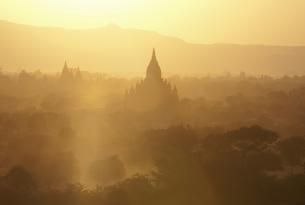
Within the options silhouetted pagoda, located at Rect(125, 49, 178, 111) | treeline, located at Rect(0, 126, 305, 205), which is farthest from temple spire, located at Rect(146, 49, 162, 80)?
treeline, located at Rect(0, 126, 305, 205)

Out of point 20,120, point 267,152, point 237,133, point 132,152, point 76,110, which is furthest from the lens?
point 76,110

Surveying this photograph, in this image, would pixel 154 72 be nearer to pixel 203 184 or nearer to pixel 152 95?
pixel 152 95

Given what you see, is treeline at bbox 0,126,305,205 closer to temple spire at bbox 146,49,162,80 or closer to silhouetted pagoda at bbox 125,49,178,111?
silhouetted pagoda at bbox 125,49,178,111

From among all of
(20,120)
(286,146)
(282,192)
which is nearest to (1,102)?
(20,120)

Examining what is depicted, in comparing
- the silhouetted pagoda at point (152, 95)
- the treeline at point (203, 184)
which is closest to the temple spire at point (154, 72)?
the silhouetted pagoda at point (152, 95)

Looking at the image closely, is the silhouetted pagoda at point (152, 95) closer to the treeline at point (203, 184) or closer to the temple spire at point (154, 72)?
the temple spire at point (154, 72)

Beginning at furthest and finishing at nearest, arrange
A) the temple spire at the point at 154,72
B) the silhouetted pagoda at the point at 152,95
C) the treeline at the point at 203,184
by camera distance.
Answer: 1. the temple spire at the point at 154,72
2. the silhouetted pagoda at the point at 152,95
3. the treeline at the point at 203,184

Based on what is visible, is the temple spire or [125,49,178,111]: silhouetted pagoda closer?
[125,49,178,111]: silhouetted pagoda

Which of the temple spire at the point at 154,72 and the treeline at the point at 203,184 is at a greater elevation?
the temple spire at the point at 154,72

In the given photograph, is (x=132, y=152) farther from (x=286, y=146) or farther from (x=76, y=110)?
(x=76, y=110)
